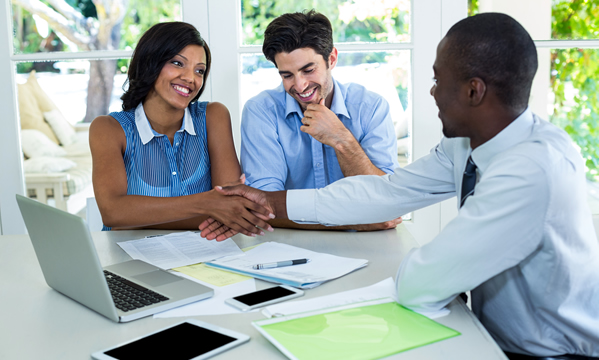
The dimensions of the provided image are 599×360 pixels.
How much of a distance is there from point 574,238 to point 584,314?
17 cm

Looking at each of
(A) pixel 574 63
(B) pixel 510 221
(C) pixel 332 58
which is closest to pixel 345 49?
(C) pixel 332 58

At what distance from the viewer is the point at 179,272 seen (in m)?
1.28

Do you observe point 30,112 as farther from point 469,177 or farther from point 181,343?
point 469,177

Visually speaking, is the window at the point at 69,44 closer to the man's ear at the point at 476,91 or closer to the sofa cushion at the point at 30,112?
the sofa cushion at the point at 30,112

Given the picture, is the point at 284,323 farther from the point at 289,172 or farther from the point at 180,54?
the point at 180,54

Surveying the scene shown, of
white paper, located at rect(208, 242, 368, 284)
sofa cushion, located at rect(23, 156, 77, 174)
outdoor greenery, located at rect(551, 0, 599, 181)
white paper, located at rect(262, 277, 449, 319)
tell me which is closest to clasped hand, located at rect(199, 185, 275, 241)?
white paper, located at rect(208, 242, 368, 284)

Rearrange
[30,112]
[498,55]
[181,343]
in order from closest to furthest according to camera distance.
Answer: [181,343] < [498,55] < [30,112]

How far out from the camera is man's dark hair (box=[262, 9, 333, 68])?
1951 mm

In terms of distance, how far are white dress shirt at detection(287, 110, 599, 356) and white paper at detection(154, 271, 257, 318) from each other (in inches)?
13.5

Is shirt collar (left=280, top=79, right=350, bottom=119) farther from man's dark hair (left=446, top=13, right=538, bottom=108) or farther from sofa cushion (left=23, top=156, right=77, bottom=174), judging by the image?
sofa cushion (left=23, top=156, right=77, bottom=174)

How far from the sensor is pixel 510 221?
0.93m

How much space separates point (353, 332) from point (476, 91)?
53cm

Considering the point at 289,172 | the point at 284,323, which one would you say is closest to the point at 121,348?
the point at 284,323

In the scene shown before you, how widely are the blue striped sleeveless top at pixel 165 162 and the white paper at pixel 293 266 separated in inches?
26.0
